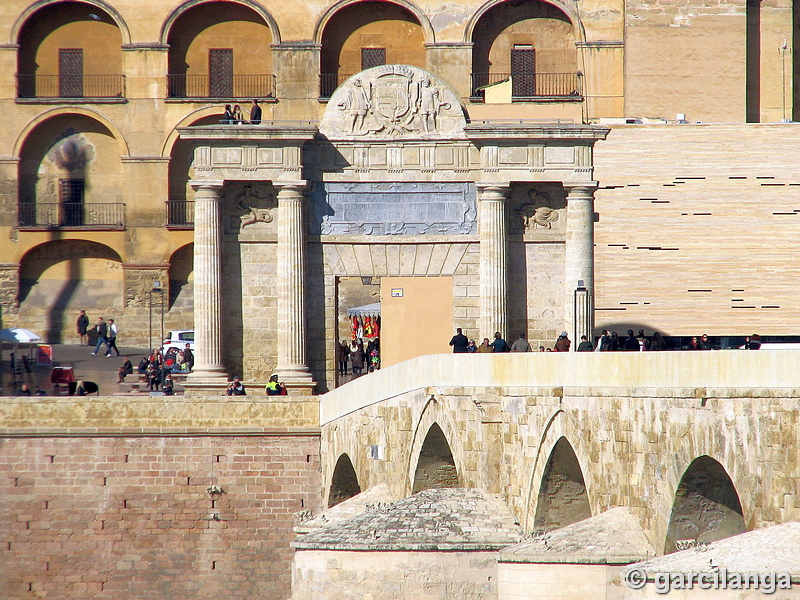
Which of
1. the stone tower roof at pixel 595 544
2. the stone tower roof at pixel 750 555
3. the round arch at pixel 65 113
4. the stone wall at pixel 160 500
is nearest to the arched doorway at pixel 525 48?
the round arch at pixel 65 113

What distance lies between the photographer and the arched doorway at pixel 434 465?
25703 mm

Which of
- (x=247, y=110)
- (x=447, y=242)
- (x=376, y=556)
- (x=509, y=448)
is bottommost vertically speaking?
(x=376, y=556)

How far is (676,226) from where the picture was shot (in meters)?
42.4

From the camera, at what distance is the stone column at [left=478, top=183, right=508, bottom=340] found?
35094mm

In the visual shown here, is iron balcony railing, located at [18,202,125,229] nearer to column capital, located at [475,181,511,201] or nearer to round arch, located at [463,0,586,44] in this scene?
round arch, located at [463,0,586,44]

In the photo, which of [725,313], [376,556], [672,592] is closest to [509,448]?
[376,556]

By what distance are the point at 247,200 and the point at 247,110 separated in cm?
2192

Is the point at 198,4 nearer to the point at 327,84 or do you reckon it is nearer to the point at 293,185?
the point at 327,84

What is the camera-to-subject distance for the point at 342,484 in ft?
103

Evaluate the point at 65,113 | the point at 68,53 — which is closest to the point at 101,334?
the point at 65,113

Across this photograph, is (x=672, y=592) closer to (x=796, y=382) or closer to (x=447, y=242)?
(x=796, y=382)

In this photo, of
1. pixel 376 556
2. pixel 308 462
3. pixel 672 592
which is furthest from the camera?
pixel 308 462

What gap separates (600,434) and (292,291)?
54.1 ft

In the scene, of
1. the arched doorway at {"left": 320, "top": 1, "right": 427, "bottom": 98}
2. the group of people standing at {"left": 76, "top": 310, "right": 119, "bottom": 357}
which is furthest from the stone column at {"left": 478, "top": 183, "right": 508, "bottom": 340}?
the arched doorway at {"left": 320, "top": 1, "right": 427, "bottom": 98}
